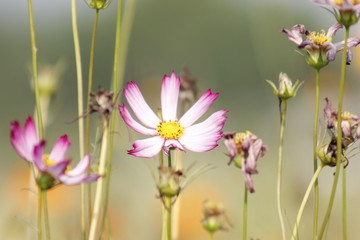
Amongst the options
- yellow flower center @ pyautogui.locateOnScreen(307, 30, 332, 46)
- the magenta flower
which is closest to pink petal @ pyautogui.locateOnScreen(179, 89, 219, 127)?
the magenta flower

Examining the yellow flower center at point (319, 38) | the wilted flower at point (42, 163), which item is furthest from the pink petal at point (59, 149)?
the yellow flower center at point (319, 38)

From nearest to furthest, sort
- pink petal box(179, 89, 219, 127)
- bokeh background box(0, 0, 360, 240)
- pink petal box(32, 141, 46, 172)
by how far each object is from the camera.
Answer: pink petal box(32, 141, 46, 172) < pink petal box(179, 89, 219, 127) < bokeh background box(0, 0, 360, 240)

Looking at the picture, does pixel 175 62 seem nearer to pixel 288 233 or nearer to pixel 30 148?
pixel 288 233

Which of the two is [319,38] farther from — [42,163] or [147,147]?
[42,163]

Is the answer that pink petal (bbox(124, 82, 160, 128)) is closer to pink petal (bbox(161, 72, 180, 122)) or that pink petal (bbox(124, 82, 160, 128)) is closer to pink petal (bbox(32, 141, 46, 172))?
pink petal (bbox(161, 72, 180, 122))

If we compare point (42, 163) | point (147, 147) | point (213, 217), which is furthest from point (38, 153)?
point (213, 217)

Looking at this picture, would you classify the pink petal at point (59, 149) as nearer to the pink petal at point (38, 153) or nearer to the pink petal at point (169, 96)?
the pink petal at point (38, 153)

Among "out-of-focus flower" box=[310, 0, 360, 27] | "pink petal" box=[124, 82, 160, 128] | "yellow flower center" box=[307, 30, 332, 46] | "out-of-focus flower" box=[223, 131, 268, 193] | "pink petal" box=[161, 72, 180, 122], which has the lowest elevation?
"out-of-focus flower" box=[223, 131, 268, 193]
